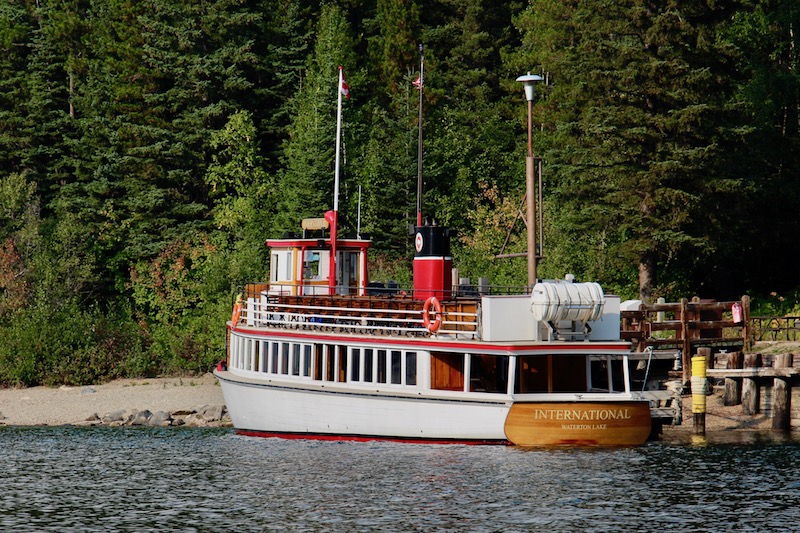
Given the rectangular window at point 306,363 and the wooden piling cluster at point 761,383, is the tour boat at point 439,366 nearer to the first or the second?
the rectangular window at point 306,363

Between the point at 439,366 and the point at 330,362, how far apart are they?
345 centimetres

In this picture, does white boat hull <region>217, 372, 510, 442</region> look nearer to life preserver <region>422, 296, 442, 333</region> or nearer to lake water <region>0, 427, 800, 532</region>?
lake water <region>0, 427, 800, 532</region>

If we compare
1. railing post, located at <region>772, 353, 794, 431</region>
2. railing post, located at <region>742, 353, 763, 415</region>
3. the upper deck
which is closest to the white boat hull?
the upper deck

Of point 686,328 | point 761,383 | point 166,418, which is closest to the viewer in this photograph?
point 761,383

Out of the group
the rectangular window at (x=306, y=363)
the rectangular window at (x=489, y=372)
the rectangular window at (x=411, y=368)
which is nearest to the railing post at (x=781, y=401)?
the rectangular window at (x=489, y=372)

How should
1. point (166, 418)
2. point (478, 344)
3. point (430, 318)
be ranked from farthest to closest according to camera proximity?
point (166, 418), point (430, 318), point (478, 344)

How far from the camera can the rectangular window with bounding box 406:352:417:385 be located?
1265 inches

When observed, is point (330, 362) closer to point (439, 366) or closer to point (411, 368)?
point (411, 368)

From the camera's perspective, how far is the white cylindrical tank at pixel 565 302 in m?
30.0

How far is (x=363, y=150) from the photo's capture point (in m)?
70.9

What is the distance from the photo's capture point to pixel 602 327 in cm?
3153

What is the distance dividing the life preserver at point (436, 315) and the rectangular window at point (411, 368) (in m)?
0.92

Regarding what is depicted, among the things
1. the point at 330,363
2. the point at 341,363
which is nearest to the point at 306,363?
the point at 330,363

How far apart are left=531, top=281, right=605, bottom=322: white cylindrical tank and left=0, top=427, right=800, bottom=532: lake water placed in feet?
11.3
